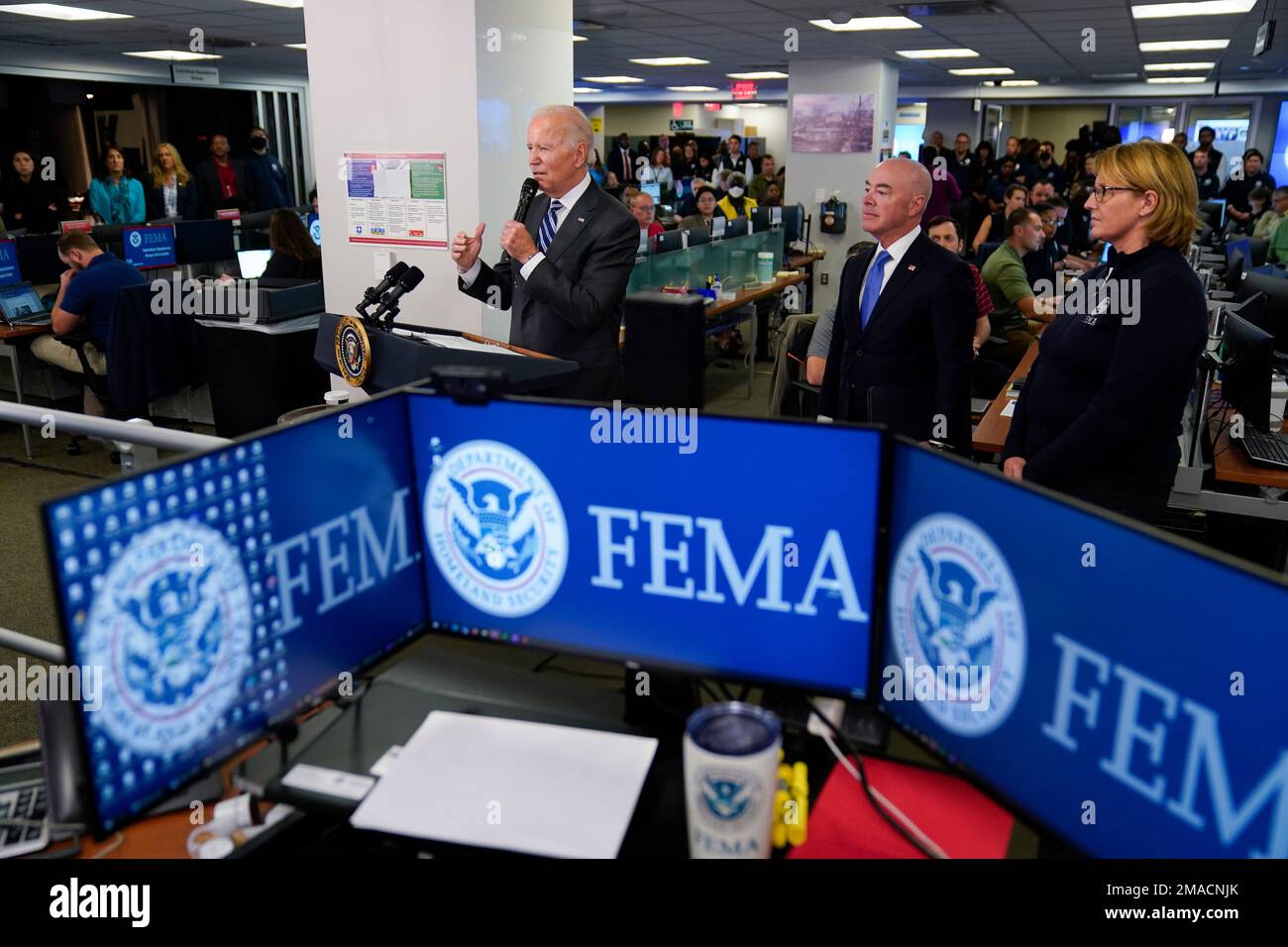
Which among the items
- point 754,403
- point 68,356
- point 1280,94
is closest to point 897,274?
point 754,403

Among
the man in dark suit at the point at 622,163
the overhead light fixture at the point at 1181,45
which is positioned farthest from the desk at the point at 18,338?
the overhead light fixture at the point at 1181,45

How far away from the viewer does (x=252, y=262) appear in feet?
21.6

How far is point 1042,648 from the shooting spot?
94 centimetres

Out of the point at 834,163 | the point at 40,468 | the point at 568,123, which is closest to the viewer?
the point at 568,123

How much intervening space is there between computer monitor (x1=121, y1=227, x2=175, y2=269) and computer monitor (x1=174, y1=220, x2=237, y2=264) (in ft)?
0.40

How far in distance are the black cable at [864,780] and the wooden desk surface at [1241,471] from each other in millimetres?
2194

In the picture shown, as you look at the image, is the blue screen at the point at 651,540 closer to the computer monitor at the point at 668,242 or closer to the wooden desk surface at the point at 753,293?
the wooden desk surface at the point at 753,293

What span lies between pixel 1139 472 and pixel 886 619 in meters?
1.43

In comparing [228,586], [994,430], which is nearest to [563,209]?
[994,430]

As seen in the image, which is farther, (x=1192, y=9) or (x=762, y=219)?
(x=762, y=219)

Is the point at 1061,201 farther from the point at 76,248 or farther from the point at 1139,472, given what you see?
the point at 76,248

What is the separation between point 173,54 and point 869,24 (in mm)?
7711

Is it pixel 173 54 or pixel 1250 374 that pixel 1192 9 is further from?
pixel 173 54

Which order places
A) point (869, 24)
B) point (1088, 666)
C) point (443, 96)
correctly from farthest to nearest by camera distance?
point (869, 24) < point (443, 96) < point (1088, 666)
